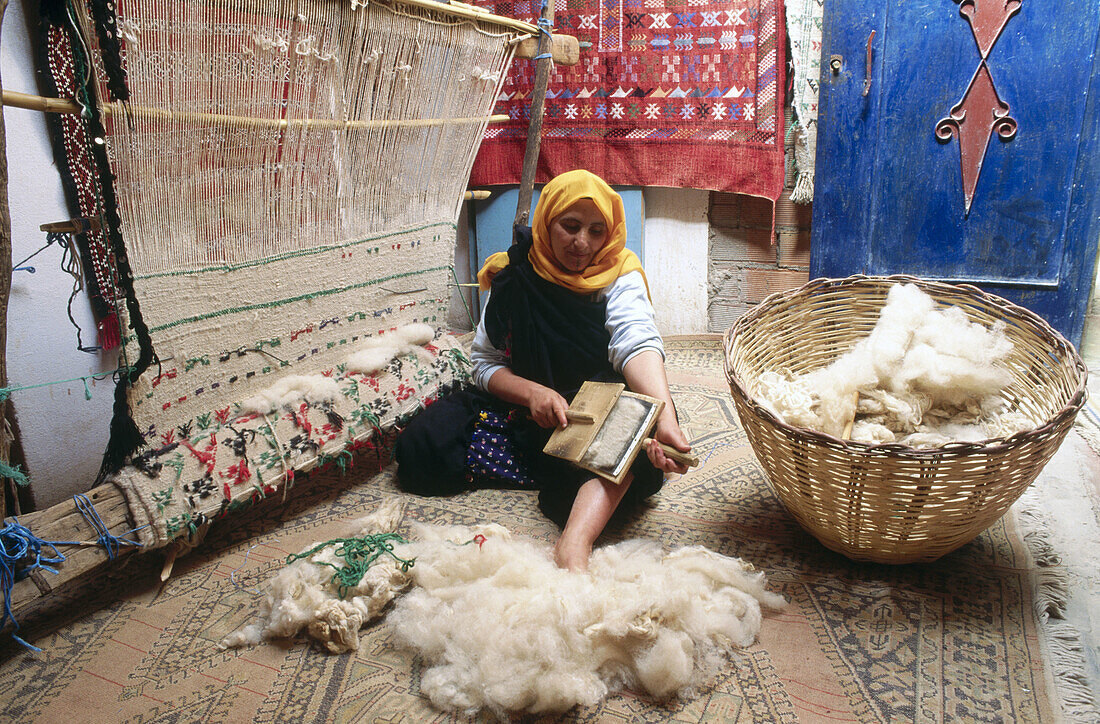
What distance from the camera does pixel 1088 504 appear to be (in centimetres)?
191

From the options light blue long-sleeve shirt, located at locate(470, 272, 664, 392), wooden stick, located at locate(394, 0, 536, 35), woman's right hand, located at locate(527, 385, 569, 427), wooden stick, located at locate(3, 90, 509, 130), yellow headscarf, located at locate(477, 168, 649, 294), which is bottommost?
woman's right hand, located at locate(527, 385, 569, 427)

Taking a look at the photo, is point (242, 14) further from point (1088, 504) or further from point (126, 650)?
point (1088, 504)

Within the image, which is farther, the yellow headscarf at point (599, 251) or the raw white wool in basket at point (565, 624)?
the yellow headscarf at point (599, 251)

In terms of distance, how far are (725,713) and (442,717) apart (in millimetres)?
527

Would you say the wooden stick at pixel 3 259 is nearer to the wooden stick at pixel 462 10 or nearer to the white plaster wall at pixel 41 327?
the white plaster wall at pixel 41 327

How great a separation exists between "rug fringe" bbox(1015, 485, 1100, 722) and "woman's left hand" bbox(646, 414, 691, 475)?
82cm

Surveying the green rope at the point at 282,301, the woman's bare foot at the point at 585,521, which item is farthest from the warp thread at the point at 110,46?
the woman's bare foot at the point at 585,521

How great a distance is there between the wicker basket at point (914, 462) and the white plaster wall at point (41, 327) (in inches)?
77.2

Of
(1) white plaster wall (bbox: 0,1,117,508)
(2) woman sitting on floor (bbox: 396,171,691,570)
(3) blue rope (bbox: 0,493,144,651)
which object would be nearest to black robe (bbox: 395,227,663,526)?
(2) woman sitting on floor (bbox: 396,171,691,570)

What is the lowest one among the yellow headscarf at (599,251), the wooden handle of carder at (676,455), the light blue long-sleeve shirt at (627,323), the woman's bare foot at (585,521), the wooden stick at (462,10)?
the woman's bare foot at (585,521)

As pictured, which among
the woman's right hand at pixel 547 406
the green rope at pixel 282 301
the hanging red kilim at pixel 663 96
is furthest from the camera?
the hanging red kilim at pixel 663 96

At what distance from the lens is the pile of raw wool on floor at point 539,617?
1.29 meters

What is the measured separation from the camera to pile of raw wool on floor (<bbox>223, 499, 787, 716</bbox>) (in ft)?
4.22

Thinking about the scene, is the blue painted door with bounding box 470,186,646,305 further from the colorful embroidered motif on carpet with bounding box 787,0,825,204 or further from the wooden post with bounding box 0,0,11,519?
the wooden post with bounding box 0,0,11,519
